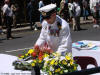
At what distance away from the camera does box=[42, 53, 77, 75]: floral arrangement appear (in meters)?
4.23

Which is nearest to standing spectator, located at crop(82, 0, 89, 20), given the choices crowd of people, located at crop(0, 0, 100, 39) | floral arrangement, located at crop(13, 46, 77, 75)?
crowd of people, located at crop(0, 0, 100, 39)

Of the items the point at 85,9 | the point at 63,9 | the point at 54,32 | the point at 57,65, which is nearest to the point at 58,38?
the point at 54,32

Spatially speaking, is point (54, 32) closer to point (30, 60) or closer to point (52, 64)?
point (30, 60)

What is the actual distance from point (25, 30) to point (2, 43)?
211 inches

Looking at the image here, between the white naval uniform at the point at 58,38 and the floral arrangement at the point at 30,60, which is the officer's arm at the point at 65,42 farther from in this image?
the floral arrangement at the point at 30,60

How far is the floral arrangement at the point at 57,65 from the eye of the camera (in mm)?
4227

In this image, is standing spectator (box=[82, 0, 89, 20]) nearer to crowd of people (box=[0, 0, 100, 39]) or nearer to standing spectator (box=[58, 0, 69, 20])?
crowd of people (box=[0, 0, 100, 39])

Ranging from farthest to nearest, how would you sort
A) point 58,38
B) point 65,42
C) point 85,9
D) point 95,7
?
1. point 85,9
2. point 95,7
3. point 58,38
4. point 65,42

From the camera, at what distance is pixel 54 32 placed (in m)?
5.59

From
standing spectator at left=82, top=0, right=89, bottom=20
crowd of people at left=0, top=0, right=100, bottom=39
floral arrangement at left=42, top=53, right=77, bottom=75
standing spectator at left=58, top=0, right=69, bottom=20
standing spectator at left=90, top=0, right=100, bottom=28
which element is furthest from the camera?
standing spectator at left=82, top=0, right=89, bottom=20

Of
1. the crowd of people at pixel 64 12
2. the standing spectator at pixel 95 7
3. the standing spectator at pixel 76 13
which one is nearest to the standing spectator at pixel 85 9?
the crowd of people at pixel 64 12

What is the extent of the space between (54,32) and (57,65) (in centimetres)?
133

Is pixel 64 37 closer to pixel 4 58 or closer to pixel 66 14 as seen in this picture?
pixel 4 58

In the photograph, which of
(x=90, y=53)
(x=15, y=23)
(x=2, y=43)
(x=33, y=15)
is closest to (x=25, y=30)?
(x=15, y=23)
